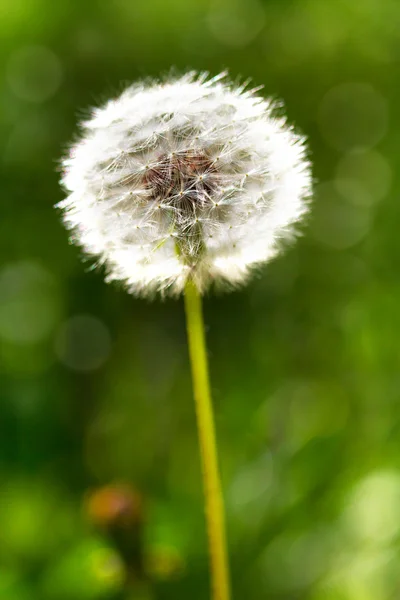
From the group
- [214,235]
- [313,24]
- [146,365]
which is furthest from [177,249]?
[313,24]

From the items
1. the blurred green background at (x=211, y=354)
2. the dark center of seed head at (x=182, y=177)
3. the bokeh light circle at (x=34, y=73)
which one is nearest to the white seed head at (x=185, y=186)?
the dark center of seed head at (x=182, y=177)

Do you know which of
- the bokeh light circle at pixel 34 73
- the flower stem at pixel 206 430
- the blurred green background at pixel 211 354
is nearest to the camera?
the flower stem at pixel 206 430

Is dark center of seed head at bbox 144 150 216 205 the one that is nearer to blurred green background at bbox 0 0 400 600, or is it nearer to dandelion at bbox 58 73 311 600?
dandelion at bbox 58 73 311 600

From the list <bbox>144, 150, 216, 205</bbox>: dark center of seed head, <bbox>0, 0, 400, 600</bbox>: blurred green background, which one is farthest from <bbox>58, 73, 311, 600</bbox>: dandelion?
<bbox>0, 0, 400, 600</bbox>: blurred green background

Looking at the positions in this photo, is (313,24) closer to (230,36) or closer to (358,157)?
(230,36)

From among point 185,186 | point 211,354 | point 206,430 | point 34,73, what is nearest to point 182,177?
point 185,186

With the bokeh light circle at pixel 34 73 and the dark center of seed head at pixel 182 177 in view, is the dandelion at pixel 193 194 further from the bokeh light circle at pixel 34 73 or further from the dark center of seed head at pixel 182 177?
the bokeh light circle at pixel 34 73
